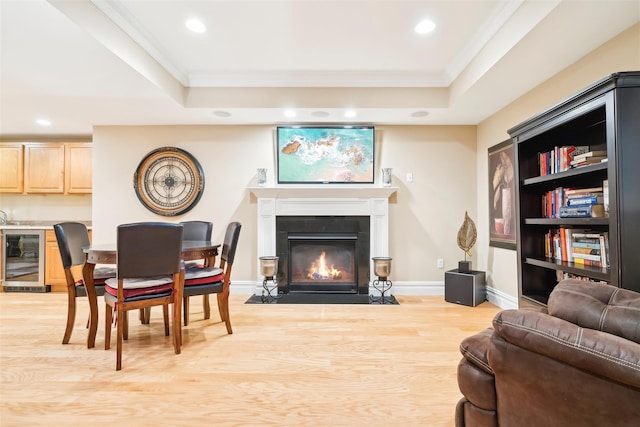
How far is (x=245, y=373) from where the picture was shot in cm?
200

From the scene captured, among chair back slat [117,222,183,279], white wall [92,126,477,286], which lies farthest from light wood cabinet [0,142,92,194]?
chair back slat [117,222,183,279]

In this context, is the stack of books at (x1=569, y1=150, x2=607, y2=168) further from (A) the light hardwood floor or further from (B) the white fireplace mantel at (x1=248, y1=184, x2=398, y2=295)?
(B) the white fireplace mantel at (x1=248, y1=184, x2=398, y2=295)

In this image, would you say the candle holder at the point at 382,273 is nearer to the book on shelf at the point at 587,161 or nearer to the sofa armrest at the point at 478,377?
the book on shelf at the point at 587,161

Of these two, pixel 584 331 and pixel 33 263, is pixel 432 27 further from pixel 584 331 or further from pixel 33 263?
pixel 33 263

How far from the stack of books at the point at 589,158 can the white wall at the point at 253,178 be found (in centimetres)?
215

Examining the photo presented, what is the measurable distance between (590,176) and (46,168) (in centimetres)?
637

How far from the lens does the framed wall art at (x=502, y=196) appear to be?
10.9 ft

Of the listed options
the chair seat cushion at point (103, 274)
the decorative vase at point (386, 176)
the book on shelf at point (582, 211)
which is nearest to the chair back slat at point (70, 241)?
the chair seat cushion at point (103, 274)

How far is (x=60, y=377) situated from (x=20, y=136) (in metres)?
4.53

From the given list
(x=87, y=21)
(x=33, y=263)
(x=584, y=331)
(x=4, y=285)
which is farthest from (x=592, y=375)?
(x=4, y=285)

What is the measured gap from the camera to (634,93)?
1.45m

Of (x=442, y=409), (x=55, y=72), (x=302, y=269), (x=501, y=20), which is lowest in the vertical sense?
(x=442, y=409)

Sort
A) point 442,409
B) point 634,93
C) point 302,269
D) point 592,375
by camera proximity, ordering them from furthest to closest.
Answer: point 302,269
point 442,409
point 634,93
point 592,375

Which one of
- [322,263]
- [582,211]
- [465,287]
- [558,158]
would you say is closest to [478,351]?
[582,211]
